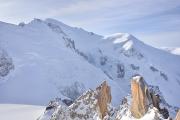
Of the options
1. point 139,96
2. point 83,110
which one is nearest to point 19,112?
point 83,110

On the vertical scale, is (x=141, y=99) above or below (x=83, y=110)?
above

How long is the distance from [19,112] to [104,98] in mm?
111806

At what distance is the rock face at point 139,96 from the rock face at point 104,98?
756cm

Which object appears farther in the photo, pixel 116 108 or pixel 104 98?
pixel 116 108

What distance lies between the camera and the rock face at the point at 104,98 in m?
38.7

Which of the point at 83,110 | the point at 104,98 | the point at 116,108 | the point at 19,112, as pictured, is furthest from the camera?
the point at 19,112

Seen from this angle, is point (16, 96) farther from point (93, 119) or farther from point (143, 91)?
point (143, 91)

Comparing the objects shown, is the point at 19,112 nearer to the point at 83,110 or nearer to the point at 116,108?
the point at 83,110

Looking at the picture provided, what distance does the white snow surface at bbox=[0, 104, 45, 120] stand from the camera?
429ft

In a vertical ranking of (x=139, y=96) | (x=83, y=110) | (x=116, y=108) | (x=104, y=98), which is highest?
(x=139, y=96)

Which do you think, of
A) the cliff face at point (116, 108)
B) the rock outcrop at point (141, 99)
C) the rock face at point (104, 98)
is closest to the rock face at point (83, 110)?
the cliff face at point (116, 108)

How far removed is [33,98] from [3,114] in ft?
168

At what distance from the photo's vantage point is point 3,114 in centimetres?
14562

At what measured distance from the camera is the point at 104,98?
3934cm
